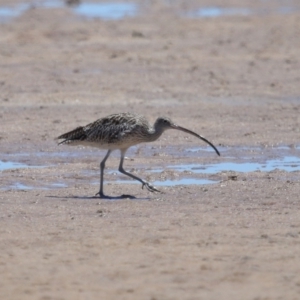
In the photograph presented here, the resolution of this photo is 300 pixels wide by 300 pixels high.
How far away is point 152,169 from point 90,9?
2677cm

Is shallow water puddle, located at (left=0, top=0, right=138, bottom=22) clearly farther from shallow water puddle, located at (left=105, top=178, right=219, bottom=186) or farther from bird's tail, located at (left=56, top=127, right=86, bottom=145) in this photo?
bird's tail, located at (left=56, top=127, right=86, bottom=145)

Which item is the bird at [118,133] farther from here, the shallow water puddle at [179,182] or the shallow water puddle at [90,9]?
the shallow water puddle at [90,9]

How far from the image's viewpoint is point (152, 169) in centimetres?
1473

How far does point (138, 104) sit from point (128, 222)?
9.37 m

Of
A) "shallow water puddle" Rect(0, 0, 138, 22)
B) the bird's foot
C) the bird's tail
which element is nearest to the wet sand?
the bird's foot

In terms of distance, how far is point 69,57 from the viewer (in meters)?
25.8

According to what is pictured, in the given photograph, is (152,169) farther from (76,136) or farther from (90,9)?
(90,9)

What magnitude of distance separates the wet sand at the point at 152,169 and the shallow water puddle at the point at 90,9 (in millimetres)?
4741

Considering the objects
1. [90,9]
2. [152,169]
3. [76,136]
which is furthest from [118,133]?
[90,9]

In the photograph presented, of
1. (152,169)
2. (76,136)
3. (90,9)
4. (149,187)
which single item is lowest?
(149,187)

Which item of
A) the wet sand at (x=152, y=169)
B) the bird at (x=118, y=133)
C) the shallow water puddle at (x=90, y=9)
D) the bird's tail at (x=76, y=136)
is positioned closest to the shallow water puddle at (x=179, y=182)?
the wet sand at (x=152, y=169)

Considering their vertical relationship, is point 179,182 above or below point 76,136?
below

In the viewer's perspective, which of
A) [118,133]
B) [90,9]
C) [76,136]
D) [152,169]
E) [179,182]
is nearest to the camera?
[118,133]

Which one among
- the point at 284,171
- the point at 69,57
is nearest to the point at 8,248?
the point at 284,171
